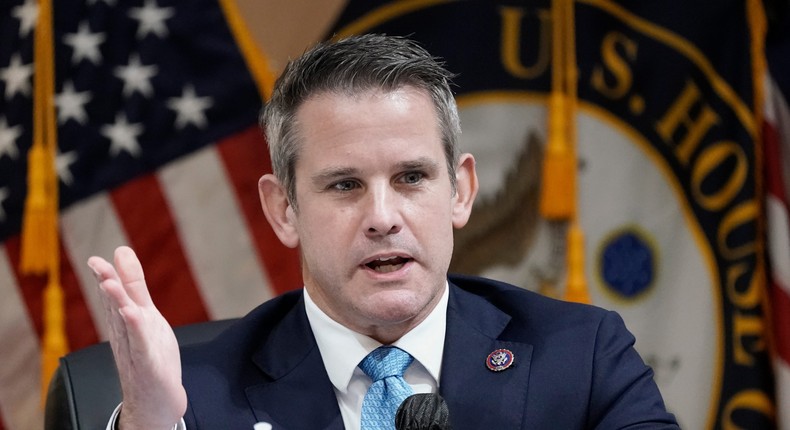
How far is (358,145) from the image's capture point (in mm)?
2211

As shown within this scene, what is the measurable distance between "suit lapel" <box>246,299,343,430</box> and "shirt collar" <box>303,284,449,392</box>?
0.02 m

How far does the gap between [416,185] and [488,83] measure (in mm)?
1944

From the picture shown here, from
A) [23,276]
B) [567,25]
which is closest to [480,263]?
[567,25]

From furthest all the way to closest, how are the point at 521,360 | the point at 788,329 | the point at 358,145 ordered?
the point at 788,329
the point at 521,360
the point at 358,145

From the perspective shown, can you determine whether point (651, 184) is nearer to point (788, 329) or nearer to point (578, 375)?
point (788, 329)

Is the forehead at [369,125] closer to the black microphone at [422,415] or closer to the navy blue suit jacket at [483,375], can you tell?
the navy blue suit jacket at [483,375]

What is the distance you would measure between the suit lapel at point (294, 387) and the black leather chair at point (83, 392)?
0.32 metres

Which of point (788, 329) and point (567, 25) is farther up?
point (567, 25)

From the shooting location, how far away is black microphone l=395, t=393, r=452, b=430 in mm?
1777

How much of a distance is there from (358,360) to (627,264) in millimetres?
2027

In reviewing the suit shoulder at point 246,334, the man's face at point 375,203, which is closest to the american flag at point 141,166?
the suit shoulder at point 246,334

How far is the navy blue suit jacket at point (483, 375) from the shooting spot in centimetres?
227

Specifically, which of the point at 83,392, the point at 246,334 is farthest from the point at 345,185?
the point at 83,392

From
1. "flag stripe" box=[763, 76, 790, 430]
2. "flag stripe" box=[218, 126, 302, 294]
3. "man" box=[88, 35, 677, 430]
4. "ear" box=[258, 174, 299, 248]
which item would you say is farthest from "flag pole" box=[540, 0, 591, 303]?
"ear" box=[258, 174, 299, 248]
